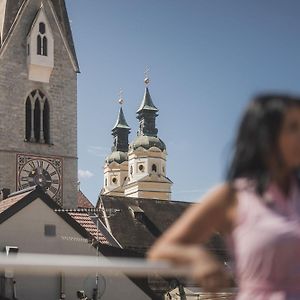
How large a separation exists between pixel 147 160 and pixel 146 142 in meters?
1.80

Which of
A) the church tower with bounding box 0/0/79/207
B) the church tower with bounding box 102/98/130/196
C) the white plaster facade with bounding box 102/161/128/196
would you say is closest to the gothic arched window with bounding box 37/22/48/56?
the church tower with bounding box 0/0/79/207

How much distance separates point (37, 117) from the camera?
40.7 metres

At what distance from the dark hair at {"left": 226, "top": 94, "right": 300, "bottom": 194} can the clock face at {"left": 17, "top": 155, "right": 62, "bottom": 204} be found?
1454 inches

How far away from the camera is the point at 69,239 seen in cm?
2445

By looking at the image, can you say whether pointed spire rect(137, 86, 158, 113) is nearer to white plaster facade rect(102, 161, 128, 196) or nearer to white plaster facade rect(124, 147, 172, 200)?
white plaster facade rect(124, 147, 172, 200)

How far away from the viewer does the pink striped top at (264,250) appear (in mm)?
2373

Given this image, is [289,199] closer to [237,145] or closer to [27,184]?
[237,145]

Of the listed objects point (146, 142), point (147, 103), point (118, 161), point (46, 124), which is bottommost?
point (46, 124)

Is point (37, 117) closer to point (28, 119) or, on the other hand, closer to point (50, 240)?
point (28, 119)

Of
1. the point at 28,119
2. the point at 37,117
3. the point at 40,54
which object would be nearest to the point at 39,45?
the point at 40,54

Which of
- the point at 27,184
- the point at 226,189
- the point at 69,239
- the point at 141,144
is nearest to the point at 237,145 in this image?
the point at 226,189

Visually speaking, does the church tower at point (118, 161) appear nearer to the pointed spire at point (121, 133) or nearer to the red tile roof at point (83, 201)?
the pointed spire at point (121, 133)

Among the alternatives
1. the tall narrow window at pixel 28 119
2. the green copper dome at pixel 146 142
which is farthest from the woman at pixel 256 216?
the green copper dome at pixel 146 142

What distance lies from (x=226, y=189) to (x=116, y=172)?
94399 mm
